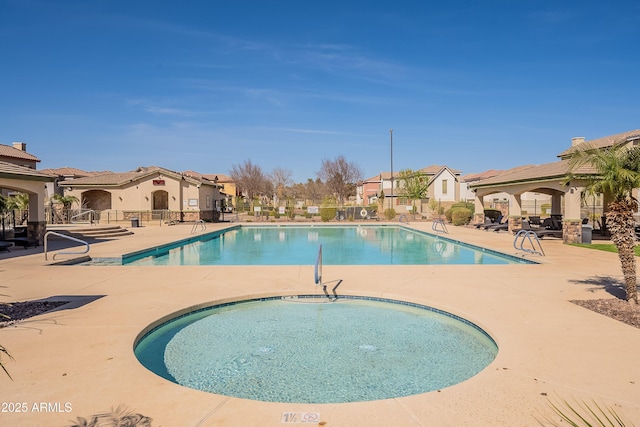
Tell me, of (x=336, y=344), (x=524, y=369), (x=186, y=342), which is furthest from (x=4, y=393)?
(x=524, y=369)

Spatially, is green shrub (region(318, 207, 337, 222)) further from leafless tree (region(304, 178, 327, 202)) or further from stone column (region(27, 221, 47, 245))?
leafless tree (region(304, 178, 327, 202))

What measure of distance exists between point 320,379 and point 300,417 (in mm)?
1451

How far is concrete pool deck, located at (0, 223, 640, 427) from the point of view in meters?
3.34

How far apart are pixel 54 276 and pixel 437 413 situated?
390 inches

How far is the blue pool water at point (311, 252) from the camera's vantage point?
13.8 metres

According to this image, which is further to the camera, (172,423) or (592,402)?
(592,402)

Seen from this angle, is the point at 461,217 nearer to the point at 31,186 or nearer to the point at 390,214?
the point at 390,214

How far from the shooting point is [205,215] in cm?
3319

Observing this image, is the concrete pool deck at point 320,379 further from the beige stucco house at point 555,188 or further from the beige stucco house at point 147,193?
the beige stucco house at point 147,193

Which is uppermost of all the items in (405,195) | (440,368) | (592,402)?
(405,195)

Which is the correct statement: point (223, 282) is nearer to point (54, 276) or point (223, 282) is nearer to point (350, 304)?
point (350, 304)

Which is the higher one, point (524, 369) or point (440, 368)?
point (524, 369)

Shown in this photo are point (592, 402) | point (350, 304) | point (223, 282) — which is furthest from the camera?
point (223, 282)

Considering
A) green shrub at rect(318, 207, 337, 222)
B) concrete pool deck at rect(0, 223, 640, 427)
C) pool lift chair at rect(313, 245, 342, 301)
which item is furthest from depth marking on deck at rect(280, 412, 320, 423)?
green shrub at rect(318, 207, 337, 222)
